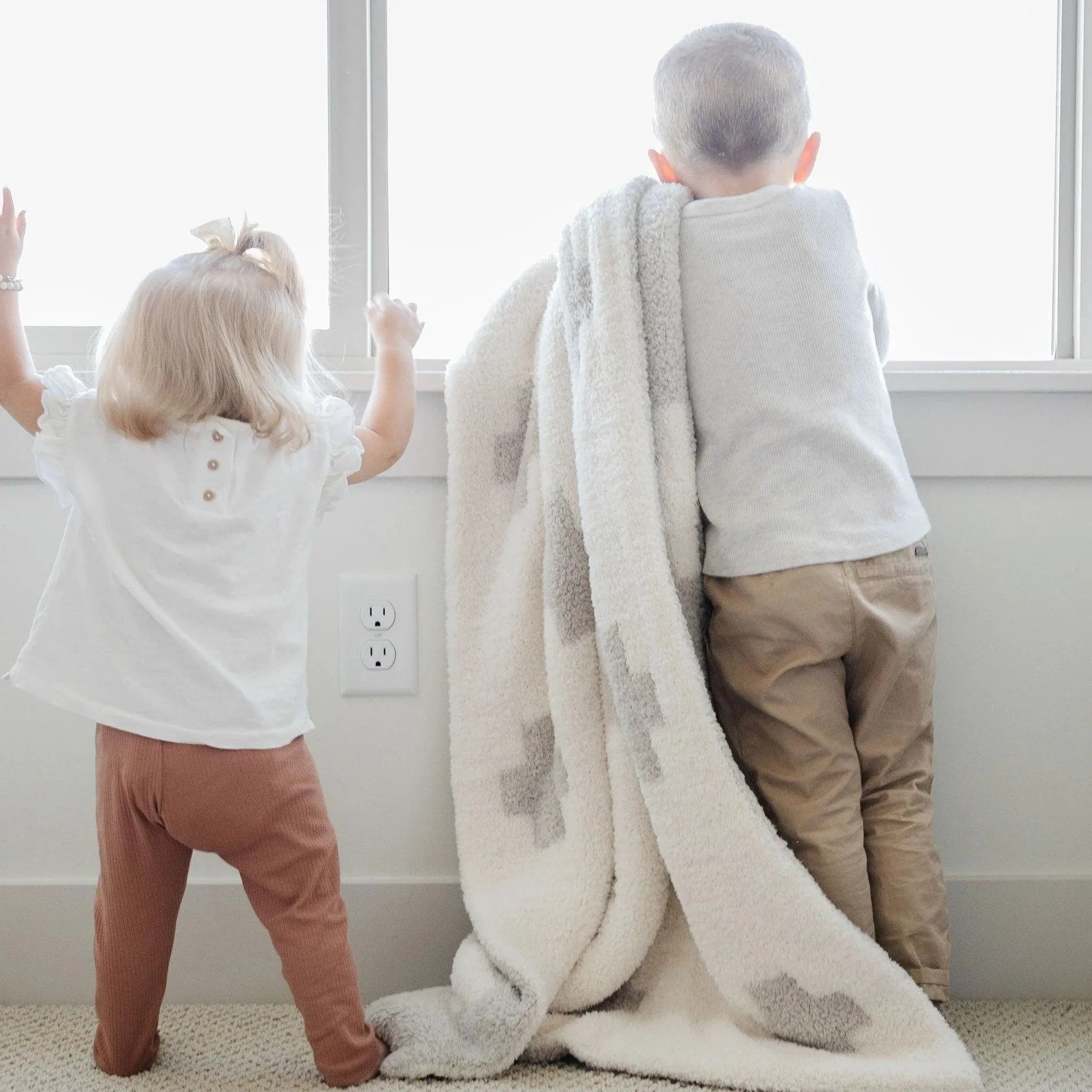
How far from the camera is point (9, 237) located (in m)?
0.86

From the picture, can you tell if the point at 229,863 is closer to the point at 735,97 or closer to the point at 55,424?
the point at 55,424

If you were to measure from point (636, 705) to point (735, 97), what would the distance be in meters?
0.51

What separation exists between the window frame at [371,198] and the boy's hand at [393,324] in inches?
6.5

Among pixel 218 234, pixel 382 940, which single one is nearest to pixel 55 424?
pixel 218 234

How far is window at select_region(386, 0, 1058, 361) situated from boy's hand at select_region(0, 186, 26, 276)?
40cm

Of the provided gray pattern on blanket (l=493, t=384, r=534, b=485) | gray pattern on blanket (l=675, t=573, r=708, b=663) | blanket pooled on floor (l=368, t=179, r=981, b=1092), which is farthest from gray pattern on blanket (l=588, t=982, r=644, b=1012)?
gray pattern on blanket (l=493, t=384, r=534, b=485)

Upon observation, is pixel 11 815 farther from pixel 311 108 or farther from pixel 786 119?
pixel 786 119

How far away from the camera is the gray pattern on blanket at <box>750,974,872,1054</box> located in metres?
0.87

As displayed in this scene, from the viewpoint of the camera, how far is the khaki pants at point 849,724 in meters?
0.89

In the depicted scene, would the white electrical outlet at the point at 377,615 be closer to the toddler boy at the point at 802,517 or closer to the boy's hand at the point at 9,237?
the toddler boy at the point at 802,517

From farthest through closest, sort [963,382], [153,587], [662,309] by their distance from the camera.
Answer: [963,382], [662,309], [153,587]

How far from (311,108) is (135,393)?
48cm

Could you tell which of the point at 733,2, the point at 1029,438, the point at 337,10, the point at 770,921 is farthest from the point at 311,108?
the point at 770,921

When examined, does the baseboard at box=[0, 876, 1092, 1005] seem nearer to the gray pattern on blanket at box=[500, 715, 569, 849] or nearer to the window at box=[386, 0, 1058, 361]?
the gray pattern on blanket at box=[500, 715, 569, 849]
